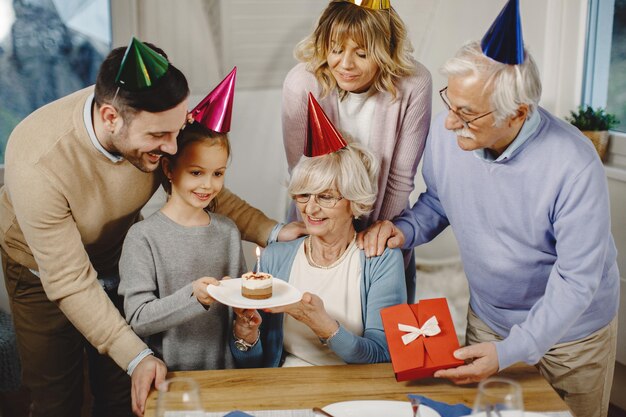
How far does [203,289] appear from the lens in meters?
1.81

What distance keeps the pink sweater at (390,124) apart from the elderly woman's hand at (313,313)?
56cm

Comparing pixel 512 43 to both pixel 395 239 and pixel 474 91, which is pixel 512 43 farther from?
pixel 395 239

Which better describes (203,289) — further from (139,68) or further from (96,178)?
(139,68)

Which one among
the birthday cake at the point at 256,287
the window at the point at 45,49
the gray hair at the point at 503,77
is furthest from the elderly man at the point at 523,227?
the window at the point at 45,49

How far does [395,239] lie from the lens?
2.09 meters

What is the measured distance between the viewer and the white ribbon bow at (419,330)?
66.9 inches

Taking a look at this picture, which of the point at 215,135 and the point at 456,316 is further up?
the point at 215,135

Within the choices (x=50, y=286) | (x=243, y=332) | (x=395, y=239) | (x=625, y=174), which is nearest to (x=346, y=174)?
(x=395, y=239)

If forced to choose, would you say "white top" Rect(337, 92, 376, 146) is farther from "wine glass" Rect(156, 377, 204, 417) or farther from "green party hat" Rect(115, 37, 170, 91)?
"wine glass" Rect(156, 377, 204, 417)

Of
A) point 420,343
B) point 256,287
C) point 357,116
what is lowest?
point 420,343

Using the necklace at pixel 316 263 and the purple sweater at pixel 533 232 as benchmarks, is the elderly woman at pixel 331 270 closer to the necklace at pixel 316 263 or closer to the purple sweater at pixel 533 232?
the necklace at pixel 316 263

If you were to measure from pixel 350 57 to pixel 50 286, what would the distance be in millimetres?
1020

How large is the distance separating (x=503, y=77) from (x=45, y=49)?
2.32m

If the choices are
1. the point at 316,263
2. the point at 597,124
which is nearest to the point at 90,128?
the point at 316,263
